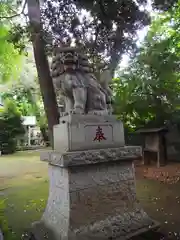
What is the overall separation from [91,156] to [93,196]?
20.3 inches

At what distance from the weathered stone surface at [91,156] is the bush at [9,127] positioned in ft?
45.1

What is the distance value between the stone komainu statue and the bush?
1388 cm

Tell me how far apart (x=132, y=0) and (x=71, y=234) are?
16.8 ft

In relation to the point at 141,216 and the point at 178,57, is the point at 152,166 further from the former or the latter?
the point at 141,216

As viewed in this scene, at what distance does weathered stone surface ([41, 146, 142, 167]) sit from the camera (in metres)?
2.53

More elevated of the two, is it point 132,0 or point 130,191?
point 132,0

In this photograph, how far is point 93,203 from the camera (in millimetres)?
2771

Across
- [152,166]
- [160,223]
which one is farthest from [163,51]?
[160,223]

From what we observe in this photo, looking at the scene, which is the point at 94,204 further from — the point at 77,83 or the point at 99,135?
the point at 77,83

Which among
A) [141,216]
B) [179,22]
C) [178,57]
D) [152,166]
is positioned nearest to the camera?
[141,216]

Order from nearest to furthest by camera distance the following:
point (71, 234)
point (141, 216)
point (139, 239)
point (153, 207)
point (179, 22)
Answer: point (71, 234) < point (139, 239) < point (141, 216) < point (153, 207) < point (179, 22)

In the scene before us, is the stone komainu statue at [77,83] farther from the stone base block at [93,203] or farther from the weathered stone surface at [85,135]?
the stone base block at [93,203]

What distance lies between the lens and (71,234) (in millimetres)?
2490

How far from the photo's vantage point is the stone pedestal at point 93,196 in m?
2.61
